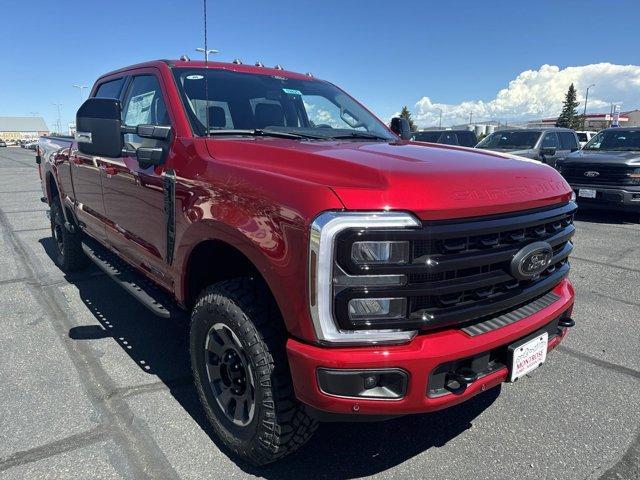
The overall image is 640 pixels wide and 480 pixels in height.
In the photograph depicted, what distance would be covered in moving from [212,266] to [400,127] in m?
2.34

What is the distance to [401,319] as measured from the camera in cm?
191

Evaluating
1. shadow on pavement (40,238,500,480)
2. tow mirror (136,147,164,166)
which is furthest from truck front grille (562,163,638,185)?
tow mirror (136,147,164,166)

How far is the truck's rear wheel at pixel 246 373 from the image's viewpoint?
6.97 ft

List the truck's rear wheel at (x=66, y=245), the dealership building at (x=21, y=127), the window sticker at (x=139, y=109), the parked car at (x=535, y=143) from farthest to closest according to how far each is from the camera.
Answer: the dealership building at (x=21, y=127) → the parked car at (x=535, y=143) → the truck's rear wheel at (x=66, y=245) → the window sticker at (x=139, y=109)

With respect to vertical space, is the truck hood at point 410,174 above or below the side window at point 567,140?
below

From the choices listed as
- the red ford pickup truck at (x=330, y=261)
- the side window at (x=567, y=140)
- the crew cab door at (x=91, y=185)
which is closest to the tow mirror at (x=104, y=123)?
the red ford pickup truck at (x=330, y=261)

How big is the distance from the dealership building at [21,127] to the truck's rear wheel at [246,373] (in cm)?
12826

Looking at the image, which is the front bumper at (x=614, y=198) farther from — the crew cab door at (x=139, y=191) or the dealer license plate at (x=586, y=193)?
the crew cab door at (x=139, y=191)

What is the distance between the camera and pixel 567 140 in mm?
13273

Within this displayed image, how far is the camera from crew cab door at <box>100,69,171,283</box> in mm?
3033

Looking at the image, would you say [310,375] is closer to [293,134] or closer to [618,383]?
[293,134]

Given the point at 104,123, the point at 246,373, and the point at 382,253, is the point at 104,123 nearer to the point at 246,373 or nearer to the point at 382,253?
the point at 246,373

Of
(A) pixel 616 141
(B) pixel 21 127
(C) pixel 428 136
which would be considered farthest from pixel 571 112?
(B) pixel 21 127

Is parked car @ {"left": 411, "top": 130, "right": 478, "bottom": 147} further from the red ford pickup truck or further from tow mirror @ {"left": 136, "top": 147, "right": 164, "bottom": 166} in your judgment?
tow mirror @ {"left": 136, "top": 147, "right": 164, "bottom": 166}
